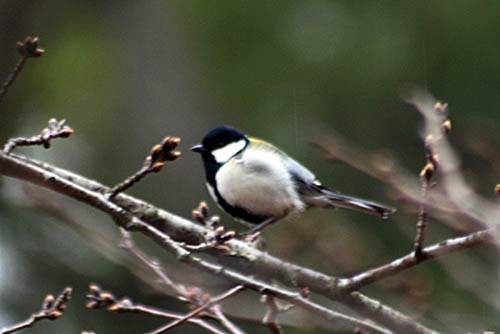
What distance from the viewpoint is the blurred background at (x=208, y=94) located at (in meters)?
5.85

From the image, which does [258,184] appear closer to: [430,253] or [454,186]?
[430,253]

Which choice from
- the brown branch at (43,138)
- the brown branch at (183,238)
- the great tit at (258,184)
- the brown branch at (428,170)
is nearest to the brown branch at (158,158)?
the brown branch at (183,238)

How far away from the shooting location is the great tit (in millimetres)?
3283

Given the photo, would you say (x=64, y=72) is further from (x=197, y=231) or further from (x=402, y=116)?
(x=197, y=231)

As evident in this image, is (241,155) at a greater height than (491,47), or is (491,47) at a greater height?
(491,47)

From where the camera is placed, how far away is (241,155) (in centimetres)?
338

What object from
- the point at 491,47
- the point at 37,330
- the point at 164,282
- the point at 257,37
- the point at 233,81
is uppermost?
the point at 491,47

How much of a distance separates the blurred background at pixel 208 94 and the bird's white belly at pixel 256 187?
1.95m

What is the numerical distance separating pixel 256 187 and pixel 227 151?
14.3 inches

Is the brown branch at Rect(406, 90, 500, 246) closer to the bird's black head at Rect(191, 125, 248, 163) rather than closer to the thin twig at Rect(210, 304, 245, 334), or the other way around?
the thin twig at Rect(210, 304, 245, 334)

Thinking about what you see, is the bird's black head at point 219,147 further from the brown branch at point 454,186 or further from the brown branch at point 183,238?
the brown branch at point 454,186

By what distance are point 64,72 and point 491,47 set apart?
4.43 meters

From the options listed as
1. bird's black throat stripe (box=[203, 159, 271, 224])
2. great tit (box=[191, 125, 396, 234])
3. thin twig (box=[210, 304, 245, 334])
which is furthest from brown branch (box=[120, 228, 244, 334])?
bird's black throat stripe (box=[203, 159, 271, 224])

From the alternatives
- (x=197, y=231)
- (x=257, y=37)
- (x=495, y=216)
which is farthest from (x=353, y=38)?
(x=495, y=216)
